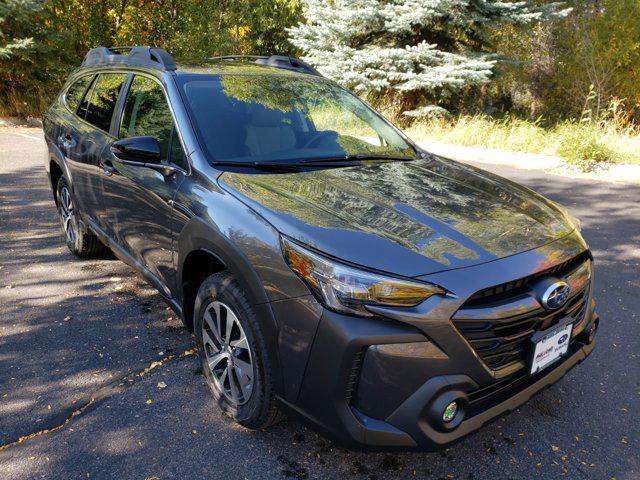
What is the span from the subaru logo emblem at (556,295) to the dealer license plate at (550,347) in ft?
0.41

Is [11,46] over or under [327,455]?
over

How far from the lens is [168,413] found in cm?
271

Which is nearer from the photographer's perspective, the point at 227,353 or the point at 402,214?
the point at 402,214

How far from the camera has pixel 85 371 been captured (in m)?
3.08

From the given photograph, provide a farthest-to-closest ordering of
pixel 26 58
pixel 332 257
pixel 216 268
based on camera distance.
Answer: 1. pixel 26 58
2. pixel 216 268
3. pixel 332 257

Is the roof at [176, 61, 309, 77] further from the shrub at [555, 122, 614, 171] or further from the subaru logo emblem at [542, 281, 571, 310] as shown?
the shrub at [555, 122, 614, 171]

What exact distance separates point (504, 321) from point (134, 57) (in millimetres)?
3145

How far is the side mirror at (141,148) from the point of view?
9.32ft

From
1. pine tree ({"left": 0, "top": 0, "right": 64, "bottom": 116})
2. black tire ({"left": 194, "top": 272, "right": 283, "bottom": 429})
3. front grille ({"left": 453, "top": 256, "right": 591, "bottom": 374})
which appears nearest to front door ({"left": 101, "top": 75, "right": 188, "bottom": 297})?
black tire ({"left": 194, "top": 272, "right": 283, "bottom": 429})

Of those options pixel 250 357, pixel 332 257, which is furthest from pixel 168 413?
pixel 332 257

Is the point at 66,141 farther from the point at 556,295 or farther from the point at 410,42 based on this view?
the point at 410,42

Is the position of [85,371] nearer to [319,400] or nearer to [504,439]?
[319,400]

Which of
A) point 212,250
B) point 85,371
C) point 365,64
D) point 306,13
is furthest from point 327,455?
point 306,13

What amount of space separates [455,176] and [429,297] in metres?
1.38
